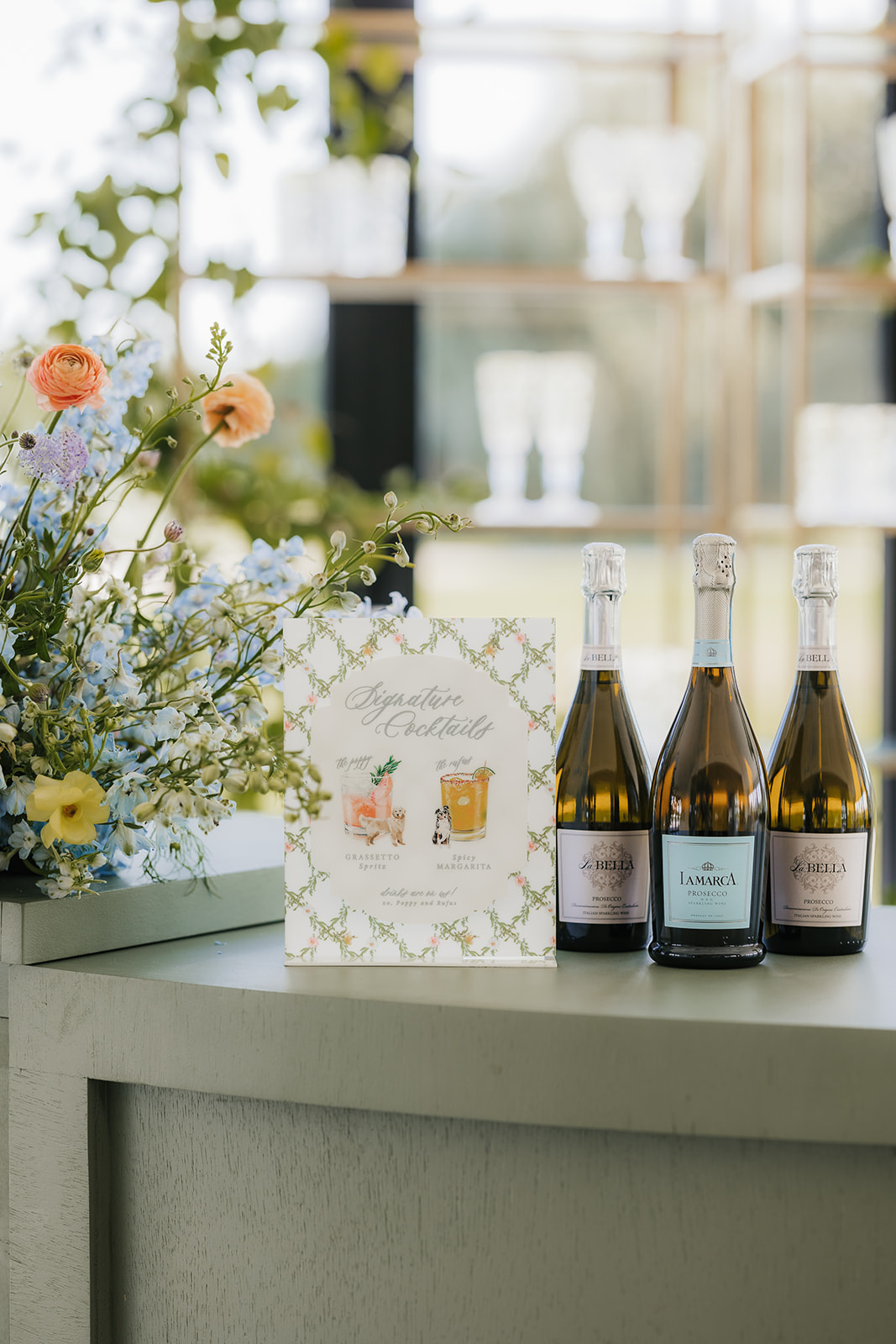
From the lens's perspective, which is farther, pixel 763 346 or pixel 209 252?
pixel 763 346

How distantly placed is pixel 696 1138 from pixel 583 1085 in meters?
0.07

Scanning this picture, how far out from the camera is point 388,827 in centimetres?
83

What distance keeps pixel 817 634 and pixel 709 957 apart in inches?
9.2

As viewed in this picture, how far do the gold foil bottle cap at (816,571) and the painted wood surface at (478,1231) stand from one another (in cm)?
35

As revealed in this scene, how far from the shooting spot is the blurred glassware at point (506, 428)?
8.94ft

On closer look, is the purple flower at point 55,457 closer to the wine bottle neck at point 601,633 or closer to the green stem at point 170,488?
the green stem at point 170,488

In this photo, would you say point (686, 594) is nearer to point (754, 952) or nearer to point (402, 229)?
point (402, 229)

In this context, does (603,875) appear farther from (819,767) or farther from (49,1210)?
(49,1210)

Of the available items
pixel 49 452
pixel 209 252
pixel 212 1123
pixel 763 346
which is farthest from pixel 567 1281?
pixel 763 346

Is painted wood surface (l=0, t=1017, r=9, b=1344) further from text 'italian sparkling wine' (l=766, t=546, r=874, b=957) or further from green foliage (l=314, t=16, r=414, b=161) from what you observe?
green foliage (l=314, t=16, r=414, b=161)

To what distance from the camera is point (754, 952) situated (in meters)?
0.84

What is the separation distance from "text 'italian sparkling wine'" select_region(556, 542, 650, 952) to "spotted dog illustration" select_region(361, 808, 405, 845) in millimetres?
110
